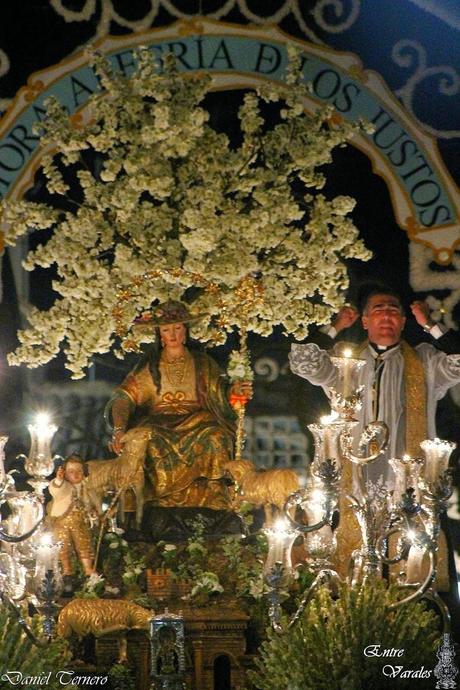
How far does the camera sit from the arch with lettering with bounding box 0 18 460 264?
1448 centimetres

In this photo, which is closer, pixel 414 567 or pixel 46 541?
pixel 414 567

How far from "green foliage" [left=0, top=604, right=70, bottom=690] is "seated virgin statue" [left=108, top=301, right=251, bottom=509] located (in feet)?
7.78

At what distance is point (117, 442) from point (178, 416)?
1.71ft

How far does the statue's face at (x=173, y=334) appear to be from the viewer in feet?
45.4

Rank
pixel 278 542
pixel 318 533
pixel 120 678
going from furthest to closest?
pixel 120 678 < pixel 318 533 < pixel 278 542

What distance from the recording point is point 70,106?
14484 millimetres

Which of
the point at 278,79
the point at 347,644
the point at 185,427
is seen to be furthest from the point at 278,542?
the point at 278,79

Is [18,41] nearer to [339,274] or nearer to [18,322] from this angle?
[18,322]

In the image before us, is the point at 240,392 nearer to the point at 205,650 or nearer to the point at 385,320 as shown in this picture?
the point at 385,320

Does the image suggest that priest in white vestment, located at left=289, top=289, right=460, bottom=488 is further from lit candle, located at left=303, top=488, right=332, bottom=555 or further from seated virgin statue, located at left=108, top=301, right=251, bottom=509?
lit candle, located at left=303, top=488, right=332, bottom=555

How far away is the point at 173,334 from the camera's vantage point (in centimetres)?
1387

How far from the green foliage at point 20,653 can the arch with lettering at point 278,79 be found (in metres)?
4.30

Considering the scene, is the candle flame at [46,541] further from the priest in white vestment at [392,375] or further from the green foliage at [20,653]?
the priest in white vestment at [392,375]

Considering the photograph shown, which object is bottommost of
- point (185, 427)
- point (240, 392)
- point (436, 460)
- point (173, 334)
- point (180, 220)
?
point (436, 460)
